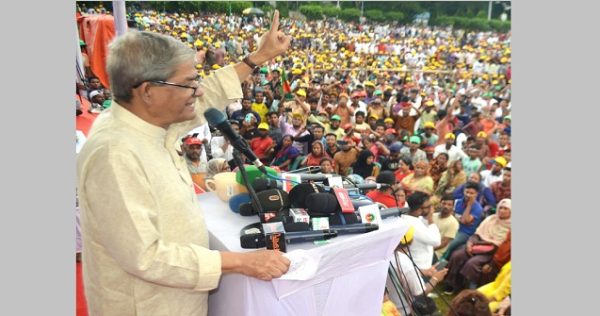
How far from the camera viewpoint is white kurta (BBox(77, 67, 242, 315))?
1062 millimetres

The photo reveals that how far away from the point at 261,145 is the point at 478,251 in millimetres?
2881

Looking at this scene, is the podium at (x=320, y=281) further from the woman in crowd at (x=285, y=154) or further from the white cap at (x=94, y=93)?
the woman in crowd at (x=285, y=154)

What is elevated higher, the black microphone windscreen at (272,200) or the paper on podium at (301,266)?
the black microphone windscreen at (272,200)

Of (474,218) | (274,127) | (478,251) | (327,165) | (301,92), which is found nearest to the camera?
(478,251)

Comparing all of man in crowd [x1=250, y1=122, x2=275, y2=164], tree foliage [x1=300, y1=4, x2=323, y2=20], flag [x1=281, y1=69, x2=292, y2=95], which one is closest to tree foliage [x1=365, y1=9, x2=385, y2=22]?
tree foliage [x1=300, y1=4, x2=323, y2=20]

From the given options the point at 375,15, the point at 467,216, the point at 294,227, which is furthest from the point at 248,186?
the point at 375,15

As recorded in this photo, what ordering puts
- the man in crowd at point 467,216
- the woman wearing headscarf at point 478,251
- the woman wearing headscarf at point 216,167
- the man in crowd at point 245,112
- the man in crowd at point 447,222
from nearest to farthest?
the woman wearing headscarf at point 216,167 → the woman wearing headscarf at point 478,251 → the man in crowd at point 447,222 → the man in crowd at point 467,216 → the man in crowd at point 245,112

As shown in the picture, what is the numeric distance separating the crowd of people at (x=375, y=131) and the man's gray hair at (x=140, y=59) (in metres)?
0.44

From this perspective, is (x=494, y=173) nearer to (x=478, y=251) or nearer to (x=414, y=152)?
(x=414, y=152)

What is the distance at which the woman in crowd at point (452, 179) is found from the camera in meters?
5.54

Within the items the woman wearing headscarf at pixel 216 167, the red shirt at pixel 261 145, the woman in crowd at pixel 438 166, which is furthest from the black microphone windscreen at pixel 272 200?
the woman in crowd at pixel 438 166

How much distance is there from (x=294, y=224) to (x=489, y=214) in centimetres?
446

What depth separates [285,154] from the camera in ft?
19.4

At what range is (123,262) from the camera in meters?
1.09
